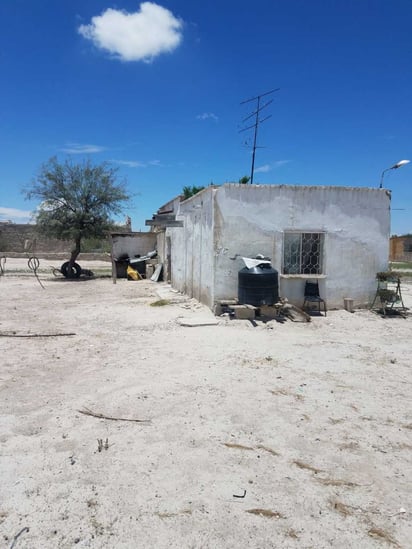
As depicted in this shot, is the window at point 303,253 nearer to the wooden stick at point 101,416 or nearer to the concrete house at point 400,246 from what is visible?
the wooden stick at point 101,416

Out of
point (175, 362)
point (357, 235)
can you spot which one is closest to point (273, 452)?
point (175, 362)

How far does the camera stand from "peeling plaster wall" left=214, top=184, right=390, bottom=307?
31.6ft

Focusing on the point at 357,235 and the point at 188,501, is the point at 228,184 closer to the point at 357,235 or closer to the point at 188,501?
the point at 357,235

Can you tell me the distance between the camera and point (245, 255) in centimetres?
973

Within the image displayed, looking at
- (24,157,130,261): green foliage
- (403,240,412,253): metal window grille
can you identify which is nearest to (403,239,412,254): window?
(403,240,412,253): metal window grille

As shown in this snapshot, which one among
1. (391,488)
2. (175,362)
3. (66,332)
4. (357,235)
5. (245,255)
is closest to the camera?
(391,488)

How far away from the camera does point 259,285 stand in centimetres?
888

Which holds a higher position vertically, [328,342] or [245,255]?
[245,255]

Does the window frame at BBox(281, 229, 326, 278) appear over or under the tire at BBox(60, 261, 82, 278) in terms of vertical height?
over

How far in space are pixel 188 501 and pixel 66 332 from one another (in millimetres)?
5857

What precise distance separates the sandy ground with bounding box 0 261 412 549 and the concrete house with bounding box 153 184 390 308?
2.90 metres

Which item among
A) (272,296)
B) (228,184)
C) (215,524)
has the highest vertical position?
(228,184)

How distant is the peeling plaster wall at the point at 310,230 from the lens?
9.64 meters

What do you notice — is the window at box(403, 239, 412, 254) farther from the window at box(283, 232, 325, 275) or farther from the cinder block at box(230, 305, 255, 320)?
the cinder block at box(230, 305, 255, 320)
